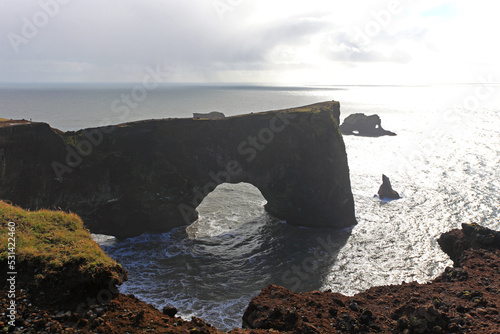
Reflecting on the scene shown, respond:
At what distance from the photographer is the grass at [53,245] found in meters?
11.6

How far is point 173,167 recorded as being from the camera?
37.1 metres

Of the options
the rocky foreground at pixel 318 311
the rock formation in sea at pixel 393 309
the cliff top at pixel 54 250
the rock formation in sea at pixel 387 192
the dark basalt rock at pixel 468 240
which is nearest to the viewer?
the rocky foreground at pixel 318 311

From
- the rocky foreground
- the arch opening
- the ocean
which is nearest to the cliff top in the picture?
the rocky foreground

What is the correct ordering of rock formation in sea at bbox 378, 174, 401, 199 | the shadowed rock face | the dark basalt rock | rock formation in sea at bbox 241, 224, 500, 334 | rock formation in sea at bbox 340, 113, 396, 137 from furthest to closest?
1. rock formation in sea at bbox 340, 113, 396, 137
2. rock formation in sea at bbox 378, 174, 401, 199
3. the shadowed rock face
4. the dark basalt rock
5. rock formation in sea at bbox 241, 224, 500, 334

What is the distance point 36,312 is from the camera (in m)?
10.0

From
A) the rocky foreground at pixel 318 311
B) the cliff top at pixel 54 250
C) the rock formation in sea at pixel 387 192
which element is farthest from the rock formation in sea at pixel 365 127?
the cliff top at pixel 54 250

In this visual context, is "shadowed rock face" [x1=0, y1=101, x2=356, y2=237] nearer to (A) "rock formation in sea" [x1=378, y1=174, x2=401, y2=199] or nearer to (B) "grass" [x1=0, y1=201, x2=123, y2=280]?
(A) "rock formation in sea" [x1=378, y1=174, x2=401, y2=199]

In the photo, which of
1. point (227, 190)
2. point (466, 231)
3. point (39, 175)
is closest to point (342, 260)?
point (466, 231)

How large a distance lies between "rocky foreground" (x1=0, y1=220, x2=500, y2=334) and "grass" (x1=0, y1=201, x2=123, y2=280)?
866mm

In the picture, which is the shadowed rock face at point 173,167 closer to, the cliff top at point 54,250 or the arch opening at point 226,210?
the arch opening at point 226,210

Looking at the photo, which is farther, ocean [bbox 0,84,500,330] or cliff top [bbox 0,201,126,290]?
ocean [bbox 0,84,500,330]

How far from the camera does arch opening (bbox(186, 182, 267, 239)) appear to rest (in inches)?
1449

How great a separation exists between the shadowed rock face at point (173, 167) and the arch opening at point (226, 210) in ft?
6.51

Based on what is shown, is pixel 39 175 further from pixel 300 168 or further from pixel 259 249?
pixel 300 168
